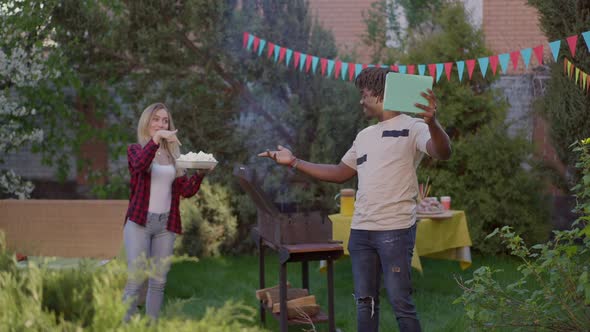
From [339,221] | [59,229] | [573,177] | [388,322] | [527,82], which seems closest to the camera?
[388,322]

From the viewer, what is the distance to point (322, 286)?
20.4ft

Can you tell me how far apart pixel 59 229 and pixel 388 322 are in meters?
3.29

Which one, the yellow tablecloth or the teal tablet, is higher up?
the teal tablet

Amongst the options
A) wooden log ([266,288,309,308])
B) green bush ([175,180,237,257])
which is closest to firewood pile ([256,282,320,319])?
wooden log ([266,288,309,308])

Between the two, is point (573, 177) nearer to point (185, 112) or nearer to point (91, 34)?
point (185, 112)

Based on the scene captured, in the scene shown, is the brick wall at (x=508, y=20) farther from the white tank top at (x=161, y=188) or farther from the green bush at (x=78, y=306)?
the green bush at (x=78, y=306)

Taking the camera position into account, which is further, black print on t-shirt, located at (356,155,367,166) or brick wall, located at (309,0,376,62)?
brick wall, located at (309,0,376,62)

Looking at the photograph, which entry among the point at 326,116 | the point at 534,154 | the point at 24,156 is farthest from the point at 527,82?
the point at 24,156

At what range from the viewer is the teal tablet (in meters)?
2.68

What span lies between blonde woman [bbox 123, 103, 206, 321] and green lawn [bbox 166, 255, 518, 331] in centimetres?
65

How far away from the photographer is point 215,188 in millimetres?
7891

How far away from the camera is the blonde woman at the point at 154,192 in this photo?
407cm

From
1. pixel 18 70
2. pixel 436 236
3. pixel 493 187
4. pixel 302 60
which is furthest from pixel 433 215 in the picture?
pixel 18 70

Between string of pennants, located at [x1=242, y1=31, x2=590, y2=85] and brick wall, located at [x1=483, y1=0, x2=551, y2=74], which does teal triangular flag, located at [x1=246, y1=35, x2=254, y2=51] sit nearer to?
string of pennants, located at [x1=242, y1=31, x2=590, y2=85]
